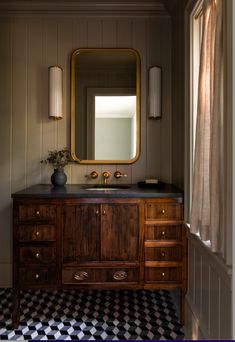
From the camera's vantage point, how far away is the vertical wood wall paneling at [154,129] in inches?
108

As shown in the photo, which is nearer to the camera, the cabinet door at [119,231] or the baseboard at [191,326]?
the baseboard at [191,326]

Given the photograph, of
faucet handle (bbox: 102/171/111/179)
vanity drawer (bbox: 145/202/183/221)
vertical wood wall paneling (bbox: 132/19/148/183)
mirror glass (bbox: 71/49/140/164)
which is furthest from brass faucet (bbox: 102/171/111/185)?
vanity drawer (bbox: 145/202/183/221)

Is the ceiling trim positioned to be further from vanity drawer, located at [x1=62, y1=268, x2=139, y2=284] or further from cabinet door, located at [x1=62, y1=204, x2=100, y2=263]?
vanity drawer, located at [x1=62, y1=268, x2=139, y2=284]

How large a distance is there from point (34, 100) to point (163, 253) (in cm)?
180

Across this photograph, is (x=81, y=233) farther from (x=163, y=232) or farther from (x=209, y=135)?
(x=209, y=135)

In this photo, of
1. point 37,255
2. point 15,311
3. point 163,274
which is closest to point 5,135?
point 37,255

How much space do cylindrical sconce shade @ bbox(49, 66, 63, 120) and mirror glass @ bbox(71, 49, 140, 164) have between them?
0.13 m

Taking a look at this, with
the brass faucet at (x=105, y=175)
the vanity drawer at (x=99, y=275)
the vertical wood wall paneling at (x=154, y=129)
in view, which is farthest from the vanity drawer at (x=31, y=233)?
the vertical wood wall paneling at (x=154, y=129)

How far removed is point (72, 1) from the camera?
265 cm

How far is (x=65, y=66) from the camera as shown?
2.73 metres

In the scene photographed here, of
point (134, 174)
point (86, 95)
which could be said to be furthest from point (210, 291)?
point (86, 95)

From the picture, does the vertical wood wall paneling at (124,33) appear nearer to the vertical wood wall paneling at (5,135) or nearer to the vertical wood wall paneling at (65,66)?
the vertical wood wall paneling at (65,66)

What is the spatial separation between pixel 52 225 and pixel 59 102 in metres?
1.19

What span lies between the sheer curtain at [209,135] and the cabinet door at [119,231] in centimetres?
51
